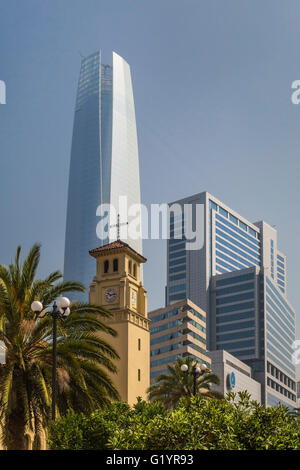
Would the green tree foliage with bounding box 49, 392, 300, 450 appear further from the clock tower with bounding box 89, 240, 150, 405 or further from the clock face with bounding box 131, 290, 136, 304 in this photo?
the clock face with bounding box 131, 290, 136, 304

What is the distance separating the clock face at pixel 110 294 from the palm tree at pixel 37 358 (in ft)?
104

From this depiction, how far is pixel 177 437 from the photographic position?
605 inches

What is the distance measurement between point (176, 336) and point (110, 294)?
231 ft

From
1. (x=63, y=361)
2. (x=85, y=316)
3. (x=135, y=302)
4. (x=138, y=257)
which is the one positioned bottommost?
(x=63, y=361)

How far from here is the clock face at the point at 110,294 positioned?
62031 millimetres

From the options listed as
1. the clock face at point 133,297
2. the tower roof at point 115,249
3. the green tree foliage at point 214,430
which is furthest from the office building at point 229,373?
the green tree foliage at point 214,430

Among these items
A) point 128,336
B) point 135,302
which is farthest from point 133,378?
point 135,302

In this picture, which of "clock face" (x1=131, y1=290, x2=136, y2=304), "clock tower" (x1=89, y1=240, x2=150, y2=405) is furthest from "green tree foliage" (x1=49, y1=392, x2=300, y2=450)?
"clock face" (x1=131, y1=290, x2=136, y2=304)

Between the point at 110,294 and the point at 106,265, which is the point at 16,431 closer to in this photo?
the point at 110,294

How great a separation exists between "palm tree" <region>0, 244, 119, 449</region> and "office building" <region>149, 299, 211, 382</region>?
98507 millimetres

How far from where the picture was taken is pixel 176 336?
130750 millimetres

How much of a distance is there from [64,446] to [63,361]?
1036cm

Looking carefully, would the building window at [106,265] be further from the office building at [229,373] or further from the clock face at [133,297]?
the office building at [229,373]
